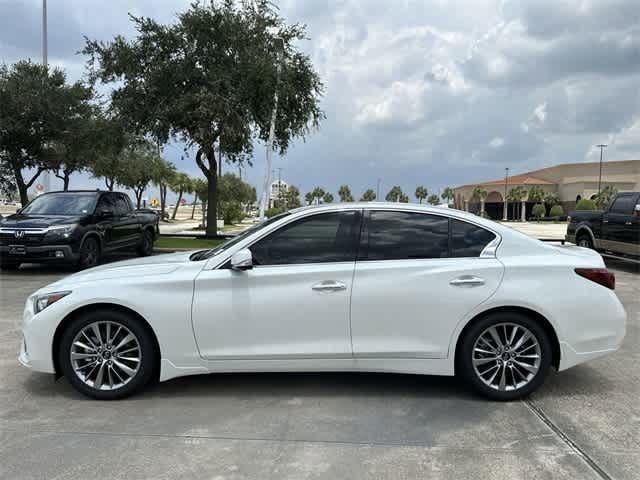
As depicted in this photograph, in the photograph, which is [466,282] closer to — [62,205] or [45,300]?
[45,300]

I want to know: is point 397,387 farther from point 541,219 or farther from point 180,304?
point 541,219

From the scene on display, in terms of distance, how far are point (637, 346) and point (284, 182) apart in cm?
11532

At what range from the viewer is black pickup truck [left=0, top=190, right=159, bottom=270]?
Result: 11523 millimetres

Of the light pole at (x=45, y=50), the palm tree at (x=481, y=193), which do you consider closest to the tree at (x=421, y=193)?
the palm tree at (x=481, y=193)

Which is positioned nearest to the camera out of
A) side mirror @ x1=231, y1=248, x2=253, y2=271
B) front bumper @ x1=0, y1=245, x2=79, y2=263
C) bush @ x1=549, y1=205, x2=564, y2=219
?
side mirror @ x1=231, y1=248, x2=253, y2=271

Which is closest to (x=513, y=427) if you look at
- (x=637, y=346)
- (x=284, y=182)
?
(x=637, y=346)

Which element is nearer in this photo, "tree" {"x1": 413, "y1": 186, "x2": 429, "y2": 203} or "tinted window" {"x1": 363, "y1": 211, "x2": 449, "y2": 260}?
"tinted window" {"x1": 363, "y1": 211, "x2": 449, "y2": 260}

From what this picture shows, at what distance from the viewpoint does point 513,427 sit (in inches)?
157

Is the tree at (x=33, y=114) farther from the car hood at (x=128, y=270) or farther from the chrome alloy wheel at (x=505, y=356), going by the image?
the chrome alloy wheel at (x=505, y=356)

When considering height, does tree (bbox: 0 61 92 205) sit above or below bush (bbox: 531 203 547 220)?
above

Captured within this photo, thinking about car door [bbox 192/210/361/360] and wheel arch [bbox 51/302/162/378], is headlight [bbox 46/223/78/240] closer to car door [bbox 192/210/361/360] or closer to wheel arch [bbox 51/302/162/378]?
wheel arch [bbox 51/302/162/378]

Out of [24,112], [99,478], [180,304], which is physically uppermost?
[24,112]

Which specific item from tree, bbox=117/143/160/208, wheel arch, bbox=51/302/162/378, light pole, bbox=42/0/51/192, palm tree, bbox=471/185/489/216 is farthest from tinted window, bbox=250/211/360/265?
palm tree, bbox=471/185/489/216

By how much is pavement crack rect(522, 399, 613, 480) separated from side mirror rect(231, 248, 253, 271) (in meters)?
2.55
